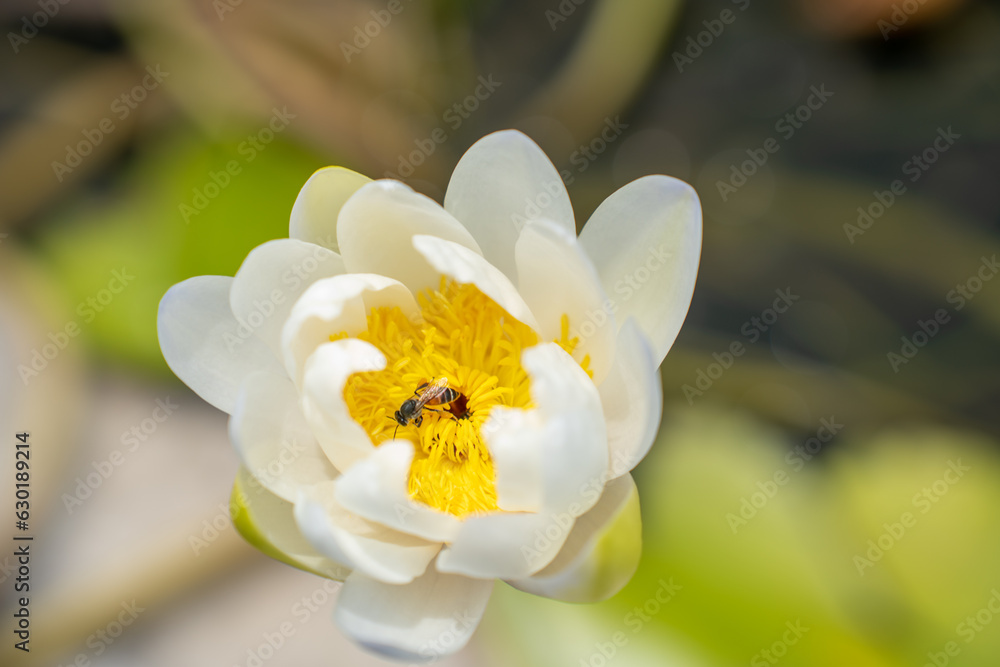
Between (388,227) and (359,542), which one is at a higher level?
(388,227)

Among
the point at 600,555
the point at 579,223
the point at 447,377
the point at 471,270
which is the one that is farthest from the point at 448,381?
the point at 579,223

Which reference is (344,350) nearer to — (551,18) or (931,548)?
(931,548)

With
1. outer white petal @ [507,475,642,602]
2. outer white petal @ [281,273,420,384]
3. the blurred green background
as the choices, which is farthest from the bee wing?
the blurred green background

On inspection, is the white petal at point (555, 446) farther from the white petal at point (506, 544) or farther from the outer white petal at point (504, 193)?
A: the outer white petal at point (504, 193)

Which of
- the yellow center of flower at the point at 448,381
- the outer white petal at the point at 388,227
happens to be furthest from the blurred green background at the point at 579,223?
the outer white petal at the point at 388,227

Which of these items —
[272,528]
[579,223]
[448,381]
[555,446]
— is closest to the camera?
[555,446]

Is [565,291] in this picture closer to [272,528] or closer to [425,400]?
[425,400]

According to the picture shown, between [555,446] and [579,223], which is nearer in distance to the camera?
[555,446]
